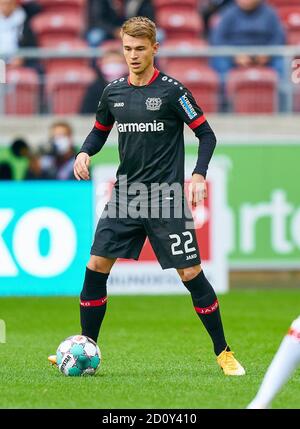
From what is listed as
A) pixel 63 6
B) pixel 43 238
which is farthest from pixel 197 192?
pixel 63 6

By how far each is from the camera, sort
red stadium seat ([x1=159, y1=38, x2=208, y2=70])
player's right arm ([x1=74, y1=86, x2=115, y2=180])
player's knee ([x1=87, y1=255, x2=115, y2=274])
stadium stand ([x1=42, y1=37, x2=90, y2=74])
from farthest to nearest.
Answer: stadium stand ([x1=42, y1=37, x2=90, y2=74]) → red stadium seat ([x1=159, y1=38, x2=208, y2=70]) → player's right arm ([x1=74, y1=86, x2=115, y2=180]) → player's knee ([x1=87, y1=255, x2=115, y2=274])

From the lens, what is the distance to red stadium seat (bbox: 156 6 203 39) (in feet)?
59.1

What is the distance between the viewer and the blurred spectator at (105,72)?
15820 millimetres

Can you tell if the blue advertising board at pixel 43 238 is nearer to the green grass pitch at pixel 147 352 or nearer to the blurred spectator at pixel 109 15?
the green grass pitch at pixel 147 352

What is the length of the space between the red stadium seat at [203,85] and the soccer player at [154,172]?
7776 millimetres

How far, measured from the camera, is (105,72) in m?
16.0

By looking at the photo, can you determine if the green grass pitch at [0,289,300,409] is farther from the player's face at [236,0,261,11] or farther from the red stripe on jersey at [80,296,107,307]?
the player's face at [236,0,261,11]

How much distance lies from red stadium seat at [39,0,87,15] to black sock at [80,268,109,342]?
1048 cm

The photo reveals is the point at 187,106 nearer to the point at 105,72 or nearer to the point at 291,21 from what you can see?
the point at 105,72

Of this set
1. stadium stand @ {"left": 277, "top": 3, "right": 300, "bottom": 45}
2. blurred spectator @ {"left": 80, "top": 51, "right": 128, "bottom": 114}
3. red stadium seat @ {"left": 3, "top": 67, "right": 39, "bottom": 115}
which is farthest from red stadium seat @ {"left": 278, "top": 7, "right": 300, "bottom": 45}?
red stadium seat @ {"left": 3, "top": 67, "right": 39, "bottom": 115}

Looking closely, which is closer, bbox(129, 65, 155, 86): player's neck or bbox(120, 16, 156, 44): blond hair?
bbox(120, 16, 156, 44): blond hair

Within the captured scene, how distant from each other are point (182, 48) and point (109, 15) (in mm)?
1355

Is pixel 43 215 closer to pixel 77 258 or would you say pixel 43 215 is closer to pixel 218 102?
pixel 77 258

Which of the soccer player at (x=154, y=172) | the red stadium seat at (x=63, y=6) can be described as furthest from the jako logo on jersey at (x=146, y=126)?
the red stadium seat at (x=63, y=6)
